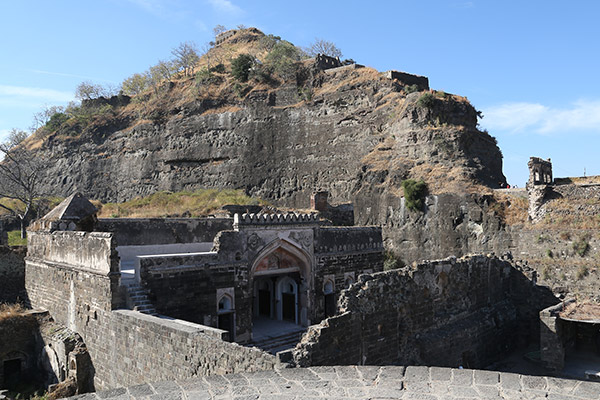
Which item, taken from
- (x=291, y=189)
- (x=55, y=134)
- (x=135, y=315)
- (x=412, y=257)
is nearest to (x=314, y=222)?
(x=135, y=315)

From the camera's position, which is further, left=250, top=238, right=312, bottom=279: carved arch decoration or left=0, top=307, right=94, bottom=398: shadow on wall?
left=250, top=238, right=312, bottom=279: carved arch decoration

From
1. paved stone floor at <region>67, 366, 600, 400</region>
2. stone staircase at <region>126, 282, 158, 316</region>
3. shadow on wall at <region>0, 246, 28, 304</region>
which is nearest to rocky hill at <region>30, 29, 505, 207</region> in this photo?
stone staircase at <region>126, 282, 158, 316</region>

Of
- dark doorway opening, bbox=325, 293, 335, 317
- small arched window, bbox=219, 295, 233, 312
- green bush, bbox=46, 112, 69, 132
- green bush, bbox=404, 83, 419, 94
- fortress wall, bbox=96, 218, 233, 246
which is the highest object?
green bush, bbox=46, 112, 69, 132

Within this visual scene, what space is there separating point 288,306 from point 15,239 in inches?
620

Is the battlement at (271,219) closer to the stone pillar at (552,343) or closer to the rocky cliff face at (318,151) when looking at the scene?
the stone pillar at (552,343)

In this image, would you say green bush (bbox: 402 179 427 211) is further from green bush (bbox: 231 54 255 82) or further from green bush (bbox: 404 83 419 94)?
green bush (bbox: 231 54 255 82)

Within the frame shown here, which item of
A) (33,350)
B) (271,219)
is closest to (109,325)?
(33,350)

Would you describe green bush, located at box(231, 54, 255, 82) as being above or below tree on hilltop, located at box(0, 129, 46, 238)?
above

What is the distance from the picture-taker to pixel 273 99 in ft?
126

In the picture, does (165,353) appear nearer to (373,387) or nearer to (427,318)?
(373,387)

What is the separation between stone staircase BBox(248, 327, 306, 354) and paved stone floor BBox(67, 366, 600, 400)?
813 cm

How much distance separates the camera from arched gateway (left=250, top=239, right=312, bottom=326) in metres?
15.3

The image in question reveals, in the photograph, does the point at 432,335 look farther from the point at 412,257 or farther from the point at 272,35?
the point at 272,35

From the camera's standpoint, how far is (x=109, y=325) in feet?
35.9
